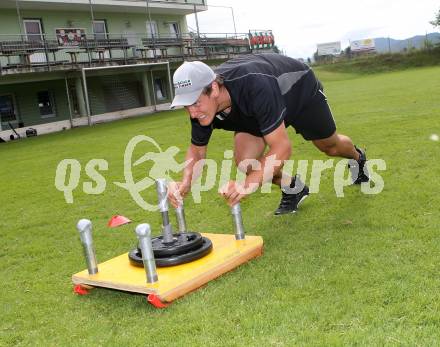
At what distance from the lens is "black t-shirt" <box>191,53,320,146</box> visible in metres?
4.21

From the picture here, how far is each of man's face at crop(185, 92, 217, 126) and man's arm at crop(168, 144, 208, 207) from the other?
746mm

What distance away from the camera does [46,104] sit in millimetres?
29125

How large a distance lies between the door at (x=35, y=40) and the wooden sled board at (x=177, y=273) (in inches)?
855

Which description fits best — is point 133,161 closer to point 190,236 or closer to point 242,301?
point 190,236

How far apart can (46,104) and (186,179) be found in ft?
84.8

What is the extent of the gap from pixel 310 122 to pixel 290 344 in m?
2.85

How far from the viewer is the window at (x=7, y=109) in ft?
88.0

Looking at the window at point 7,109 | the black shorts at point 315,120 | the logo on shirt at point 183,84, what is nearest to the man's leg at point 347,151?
the black shorts at point 315,120

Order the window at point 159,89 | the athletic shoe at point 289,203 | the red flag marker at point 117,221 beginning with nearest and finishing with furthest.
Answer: the athletic shoe at point 289,203 → the red flag marker at point 117,221 → the window at point 159,89

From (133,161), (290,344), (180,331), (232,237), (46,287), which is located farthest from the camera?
(133,161)

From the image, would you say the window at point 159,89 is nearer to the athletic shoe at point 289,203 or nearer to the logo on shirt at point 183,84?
the athletic shoe at point 289,203

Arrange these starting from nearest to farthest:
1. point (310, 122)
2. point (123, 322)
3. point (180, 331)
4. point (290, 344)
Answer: point (290, 344) → point (180, 331) → point (123, 322) → point (310, 122)

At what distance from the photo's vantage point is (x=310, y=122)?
5.52 metres

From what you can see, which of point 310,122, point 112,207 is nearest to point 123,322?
point 310,122
